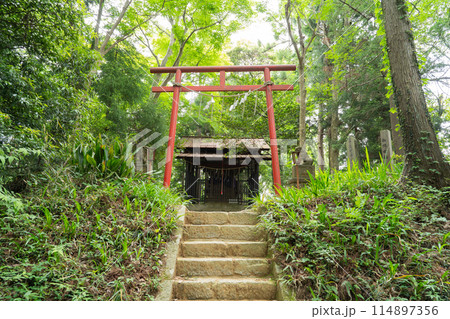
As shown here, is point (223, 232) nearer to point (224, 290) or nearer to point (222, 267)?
point (222, 267)

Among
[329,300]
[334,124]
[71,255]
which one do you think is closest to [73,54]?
[71,255]

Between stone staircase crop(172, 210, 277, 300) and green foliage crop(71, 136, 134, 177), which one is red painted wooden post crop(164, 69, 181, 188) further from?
stone staircase crop(172, 210, 277, 300)

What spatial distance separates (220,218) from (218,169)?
5.68 metres

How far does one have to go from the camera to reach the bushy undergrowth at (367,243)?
222 centimetres

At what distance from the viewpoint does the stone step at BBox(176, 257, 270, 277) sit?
2979mm

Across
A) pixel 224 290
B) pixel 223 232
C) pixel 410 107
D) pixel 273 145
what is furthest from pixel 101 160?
pixel 410 107

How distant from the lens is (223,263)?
305 centimetres

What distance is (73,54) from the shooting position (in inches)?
189
